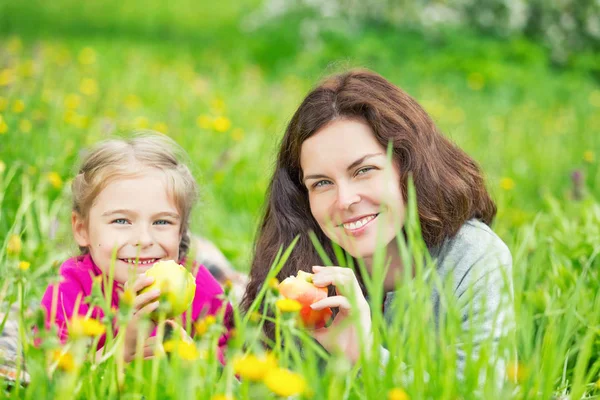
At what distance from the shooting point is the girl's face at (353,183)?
76.8 inches

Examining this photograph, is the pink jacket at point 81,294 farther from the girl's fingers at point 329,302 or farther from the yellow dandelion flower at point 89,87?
the yellow dandelion flower at point 89,87

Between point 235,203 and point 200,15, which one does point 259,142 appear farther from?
point 200,15

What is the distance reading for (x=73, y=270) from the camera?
2.13 meters

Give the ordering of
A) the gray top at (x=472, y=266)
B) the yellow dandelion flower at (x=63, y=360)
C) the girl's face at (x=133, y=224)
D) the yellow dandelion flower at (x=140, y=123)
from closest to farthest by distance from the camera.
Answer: the yellow dandelion flower at (x=63, y=360) < the gray top at (x=472, y=266) < the girl's face at (x=133, y=224) < the yellow dandelion flower at (x=140, y=123)

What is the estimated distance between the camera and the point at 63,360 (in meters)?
1.22

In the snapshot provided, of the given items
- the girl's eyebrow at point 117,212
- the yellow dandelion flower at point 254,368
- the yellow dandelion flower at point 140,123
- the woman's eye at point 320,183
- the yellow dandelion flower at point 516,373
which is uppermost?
the yellow dandelion flower at point 140,123

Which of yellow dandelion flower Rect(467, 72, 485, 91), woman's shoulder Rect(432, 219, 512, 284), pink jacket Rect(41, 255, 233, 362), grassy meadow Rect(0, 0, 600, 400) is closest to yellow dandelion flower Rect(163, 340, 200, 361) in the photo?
grassy meadow Rect(0, 0, 600, 400)

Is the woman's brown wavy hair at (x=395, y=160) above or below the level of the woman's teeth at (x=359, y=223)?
above

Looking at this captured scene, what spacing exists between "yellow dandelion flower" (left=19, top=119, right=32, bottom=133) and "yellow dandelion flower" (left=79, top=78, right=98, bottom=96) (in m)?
1.20

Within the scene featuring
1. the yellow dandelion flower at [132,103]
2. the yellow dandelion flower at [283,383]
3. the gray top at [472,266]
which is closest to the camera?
the yellow dandelion flower at [283,383]

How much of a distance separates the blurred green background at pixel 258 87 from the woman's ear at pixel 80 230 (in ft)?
0.73

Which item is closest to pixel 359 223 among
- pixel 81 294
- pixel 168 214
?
pixel 168 214

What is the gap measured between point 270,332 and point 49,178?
4.08ft

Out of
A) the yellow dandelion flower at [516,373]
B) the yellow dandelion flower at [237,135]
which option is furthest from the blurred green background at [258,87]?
the yellow dandelion flower at [516,373]
